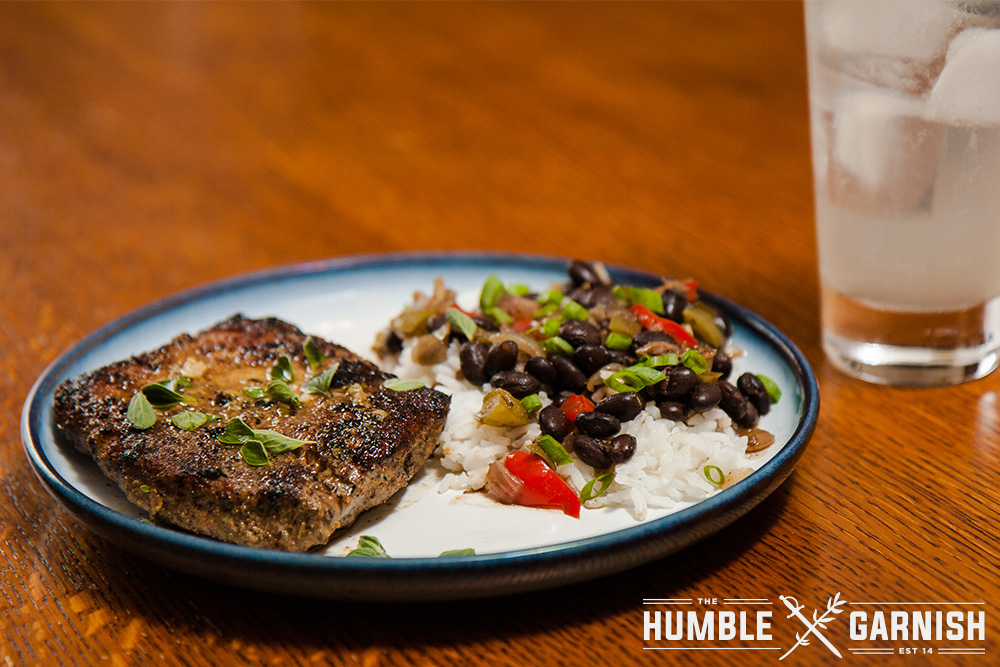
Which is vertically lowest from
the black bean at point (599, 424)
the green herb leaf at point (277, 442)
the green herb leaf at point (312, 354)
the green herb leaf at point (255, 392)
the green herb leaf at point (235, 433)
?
the black bean at point (599, 424)

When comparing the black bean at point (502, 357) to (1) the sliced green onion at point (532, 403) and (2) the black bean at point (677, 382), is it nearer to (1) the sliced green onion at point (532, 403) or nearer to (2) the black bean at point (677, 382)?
(1) the sliced green onion at point (532, 403)

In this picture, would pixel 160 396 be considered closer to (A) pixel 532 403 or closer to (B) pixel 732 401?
(A) pixel 532 403

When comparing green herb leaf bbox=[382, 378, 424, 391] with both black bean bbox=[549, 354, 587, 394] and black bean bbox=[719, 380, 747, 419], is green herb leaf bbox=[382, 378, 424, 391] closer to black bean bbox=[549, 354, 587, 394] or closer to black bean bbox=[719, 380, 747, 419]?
black bean bbox=[549, 354, 587, 394]

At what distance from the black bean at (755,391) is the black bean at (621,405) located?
1.19ft

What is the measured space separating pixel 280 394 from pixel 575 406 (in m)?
0.81

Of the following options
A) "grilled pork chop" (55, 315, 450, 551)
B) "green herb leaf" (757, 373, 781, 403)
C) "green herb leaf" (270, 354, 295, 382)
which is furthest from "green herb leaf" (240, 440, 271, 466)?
"green herb leaf" (757, 373, 781, 403)

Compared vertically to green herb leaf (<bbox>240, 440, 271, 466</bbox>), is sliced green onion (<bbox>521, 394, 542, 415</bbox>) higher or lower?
lower

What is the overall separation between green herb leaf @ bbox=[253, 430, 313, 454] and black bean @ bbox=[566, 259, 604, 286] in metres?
1.23

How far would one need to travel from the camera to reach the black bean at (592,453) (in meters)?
2.53

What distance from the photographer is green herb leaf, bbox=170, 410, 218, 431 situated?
2490 mm

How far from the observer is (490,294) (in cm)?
324

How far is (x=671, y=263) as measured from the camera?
14.0 feet

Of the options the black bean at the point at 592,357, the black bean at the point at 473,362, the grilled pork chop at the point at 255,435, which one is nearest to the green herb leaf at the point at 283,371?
the grilled pork chop at the point at 255,435

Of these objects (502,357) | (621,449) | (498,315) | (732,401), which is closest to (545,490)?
(621,449)
